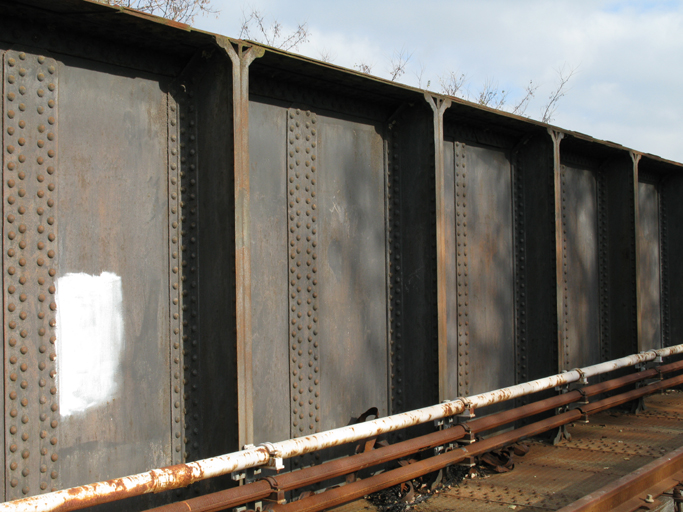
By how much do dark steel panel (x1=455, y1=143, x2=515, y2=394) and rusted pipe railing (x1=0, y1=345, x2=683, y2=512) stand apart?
659 mm

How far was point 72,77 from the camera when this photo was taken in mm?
3670

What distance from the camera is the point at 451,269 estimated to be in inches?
241

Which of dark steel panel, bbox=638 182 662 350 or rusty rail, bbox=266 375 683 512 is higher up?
dark steel panel, bbox=638 182 662 350

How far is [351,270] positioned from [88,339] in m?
2.25

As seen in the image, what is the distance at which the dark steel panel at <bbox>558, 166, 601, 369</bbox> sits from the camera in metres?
7.77

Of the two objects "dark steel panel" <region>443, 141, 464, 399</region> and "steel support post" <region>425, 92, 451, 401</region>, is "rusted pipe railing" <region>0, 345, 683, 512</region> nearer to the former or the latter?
"steel support post" <region>425, 92, 451, 401</region>

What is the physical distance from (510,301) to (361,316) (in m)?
2.31

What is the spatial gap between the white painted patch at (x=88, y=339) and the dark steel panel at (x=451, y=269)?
3322 millimetres

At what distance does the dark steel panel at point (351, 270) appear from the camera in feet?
16.4

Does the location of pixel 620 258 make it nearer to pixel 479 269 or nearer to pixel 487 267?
pixel 487 267

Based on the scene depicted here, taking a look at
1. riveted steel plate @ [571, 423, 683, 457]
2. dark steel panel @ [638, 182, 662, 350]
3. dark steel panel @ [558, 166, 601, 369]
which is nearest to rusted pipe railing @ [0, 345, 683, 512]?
riveted steel plate @ [571, 423, 683, 457]

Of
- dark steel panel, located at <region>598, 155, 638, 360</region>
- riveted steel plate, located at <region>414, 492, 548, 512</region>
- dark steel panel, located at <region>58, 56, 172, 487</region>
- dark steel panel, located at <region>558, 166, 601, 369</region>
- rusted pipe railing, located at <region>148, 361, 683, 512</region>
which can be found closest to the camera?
rusted pipe railing, located at <region>148, 361, 683, 512</region>

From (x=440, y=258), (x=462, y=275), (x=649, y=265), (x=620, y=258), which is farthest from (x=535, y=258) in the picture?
(x=649, y=265)

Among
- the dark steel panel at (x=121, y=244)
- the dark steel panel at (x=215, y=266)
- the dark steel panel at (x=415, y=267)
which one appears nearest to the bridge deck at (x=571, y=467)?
the dark steel panel at (x=415, y=267)
